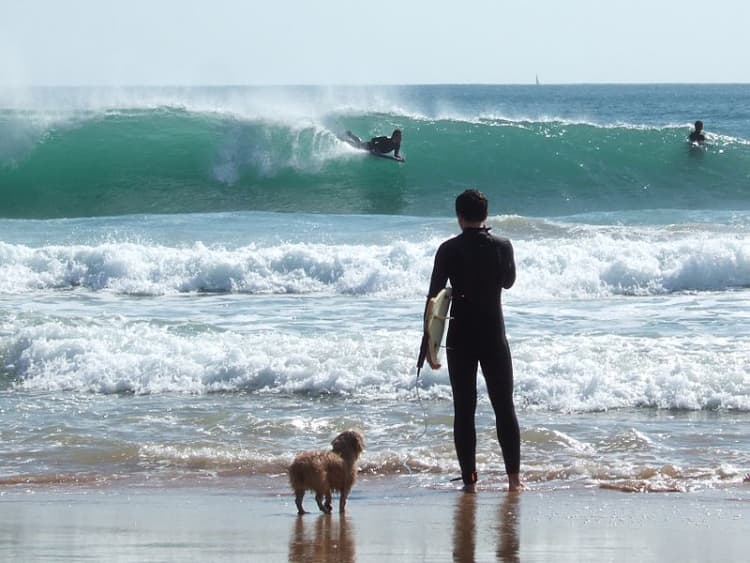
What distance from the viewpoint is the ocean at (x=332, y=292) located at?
716cm

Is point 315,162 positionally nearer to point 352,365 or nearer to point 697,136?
point 697,136

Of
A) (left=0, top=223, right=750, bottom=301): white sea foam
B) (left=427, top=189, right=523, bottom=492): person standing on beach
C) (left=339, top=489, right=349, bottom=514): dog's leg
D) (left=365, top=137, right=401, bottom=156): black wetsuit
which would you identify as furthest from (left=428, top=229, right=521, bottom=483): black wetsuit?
(left=365, top=137, right=401, bottom=156): black wetsuit

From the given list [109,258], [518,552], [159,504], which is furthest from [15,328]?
[518,552]

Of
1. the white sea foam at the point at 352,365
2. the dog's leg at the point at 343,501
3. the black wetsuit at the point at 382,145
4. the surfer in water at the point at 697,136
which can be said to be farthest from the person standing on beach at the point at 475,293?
the surfer in water at the point at 697,136

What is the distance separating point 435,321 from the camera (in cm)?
546

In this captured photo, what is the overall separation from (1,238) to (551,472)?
13377mm

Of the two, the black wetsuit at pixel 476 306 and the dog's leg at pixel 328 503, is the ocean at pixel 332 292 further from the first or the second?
the dog's leg at pixel 328 503

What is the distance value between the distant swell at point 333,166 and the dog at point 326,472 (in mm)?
17707

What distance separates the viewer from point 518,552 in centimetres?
440

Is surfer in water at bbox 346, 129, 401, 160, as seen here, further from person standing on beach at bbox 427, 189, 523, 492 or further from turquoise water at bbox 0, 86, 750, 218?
→ person standing on beach at bbox 427, 189, 523, 492

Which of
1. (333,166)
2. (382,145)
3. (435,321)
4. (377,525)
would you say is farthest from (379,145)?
(377,525)

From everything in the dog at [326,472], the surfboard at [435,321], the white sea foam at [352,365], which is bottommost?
the white sea foam at [352,365]

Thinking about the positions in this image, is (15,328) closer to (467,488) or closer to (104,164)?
(467,488)

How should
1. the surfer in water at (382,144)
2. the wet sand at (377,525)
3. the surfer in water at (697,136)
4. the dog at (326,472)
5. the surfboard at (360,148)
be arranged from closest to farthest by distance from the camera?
the wet sand at (377,525), the dog at (326,472), the surfer in water at (382,144), the surfboard at (360,148), the surfer in water at (697,136)
